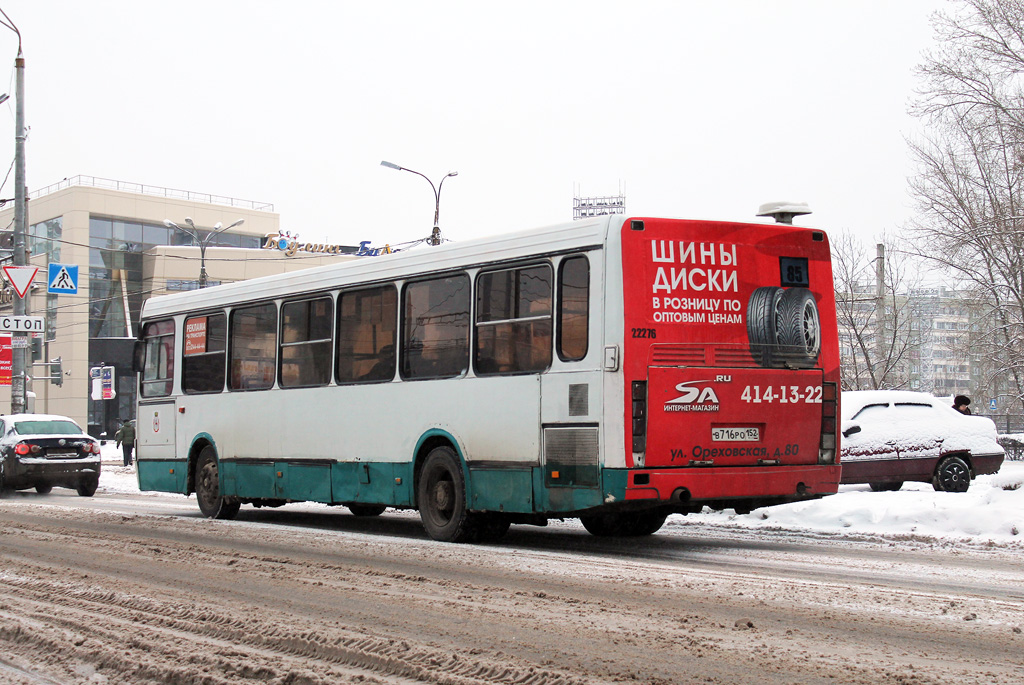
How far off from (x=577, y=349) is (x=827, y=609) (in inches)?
150

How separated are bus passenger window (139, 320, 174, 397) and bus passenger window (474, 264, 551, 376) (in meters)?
6.95

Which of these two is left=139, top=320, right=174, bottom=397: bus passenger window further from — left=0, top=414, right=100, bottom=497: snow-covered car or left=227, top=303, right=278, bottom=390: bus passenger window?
left=0, top=414, right=100, bottom=497: snow-covered car

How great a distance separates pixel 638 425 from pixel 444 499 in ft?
9.10

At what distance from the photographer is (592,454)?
33.6 feet

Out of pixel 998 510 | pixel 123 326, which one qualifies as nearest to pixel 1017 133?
pixel 998 510

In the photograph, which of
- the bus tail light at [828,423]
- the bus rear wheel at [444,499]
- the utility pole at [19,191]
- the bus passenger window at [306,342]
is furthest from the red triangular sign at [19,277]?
the bus tail light at [828,423]

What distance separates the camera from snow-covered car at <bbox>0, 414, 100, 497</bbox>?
22172 millimetres

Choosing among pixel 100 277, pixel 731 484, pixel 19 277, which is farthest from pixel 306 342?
pixel 100 277

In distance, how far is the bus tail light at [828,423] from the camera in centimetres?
1111

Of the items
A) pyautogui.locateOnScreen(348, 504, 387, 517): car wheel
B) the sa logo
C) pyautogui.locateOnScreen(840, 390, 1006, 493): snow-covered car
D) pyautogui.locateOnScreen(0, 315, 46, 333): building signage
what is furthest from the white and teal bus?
pyautogui.locateOnScreen(0, 315, 46, 333): building signage

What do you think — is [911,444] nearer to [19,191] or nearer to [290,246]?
[19,191]

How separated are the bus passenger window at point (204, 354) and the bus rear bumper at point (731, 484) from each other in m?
7.51

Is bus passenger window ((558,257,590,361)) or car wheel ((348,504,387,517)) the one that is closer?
bus passenger window ((558,257,590,361))

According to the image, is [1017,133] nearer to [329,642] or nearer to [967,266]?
[967,266]
